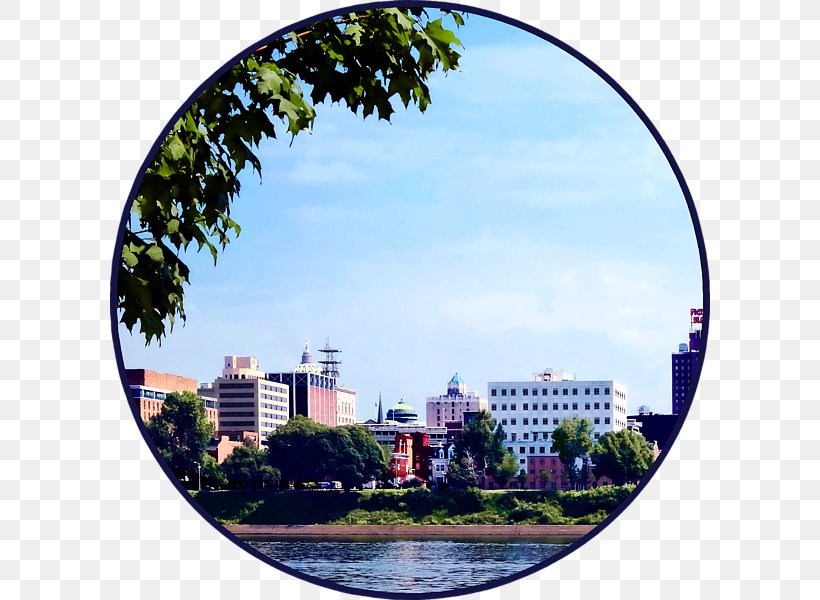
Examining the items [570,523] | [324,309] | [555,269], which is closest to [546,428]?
[555,269]

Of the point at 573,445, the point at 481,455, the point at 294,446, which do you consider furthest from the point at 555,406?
the point at 294,446

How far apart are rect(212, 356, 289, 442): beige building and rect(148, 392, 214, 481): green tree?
11 cm

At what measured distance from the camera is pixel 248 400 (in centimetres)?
652

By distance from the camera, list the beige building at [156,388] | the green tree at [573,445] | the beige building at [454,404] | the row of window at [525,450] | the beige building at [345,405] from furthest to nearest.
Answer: the row of window at [525,450] → the green tree at [573,445] → the beige building at [454,404] → the beige building at [345,405] → the beige building at [156,388]

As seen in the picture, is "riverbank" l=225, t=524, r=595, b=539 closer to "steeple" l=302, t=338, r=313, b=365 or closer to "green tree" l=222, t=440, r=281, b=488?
"green tree" l=222, t=440, r=281, b=488

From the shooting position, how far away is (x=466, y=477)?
10766 millimetres

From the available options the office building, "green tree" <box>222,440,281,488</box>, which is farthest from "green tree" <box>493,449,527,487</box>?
the office building

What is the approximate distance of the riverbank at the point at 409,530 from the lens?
9.20 metres

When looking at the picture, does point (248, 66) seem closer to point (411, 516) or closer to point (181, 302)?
point (181, 302)

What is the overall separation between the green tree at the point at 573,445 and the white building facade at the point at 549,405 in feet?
0.29

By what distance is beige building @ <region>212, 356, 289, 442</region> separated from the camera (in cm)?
605

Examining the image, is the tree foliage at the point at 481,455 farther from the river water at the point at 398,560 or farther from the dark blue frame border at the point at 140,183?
the dark blue frame border at the point at 140,183


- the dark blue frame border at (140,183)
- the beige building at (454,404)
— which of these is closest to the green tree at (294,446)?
the beige building at (454,404)

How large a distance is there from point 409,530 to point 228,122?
8080 millimetres
